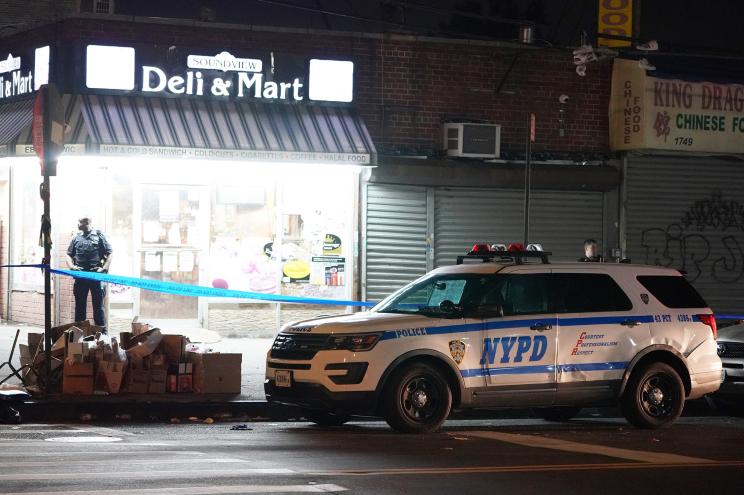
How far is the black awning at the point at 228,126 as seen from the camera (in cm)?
1966

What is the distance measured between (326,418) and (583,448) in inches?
113

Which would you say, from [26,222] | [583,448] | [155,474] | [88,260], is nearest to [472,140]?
[88,260]

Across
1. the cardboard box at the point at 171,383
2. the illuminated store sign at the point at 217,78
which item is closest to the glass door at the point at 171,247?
the illuminated store sign at the point at 217,78

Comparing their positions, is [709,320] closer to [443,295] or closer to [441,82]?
[443,295]

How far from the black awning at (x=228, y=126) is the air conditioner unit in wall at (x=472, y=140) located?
1.57 m

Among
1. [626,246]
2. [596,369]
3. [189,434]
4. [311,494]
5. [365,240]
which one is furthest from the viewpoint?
[626,246]

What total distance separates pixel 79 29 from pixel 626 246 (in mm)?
10202

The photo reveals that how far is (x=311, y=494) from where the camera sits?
27.3 feet

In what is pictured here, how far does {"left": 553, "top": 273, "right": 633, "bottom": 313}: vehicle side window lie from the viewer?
42.6 feet

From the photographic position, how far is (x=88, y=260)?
19.0 m

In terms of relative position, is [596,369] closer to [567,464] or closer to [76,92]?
[567,464]

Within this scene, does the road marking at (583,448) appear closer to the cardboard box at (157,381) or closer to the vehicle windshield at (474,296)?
the vehicle windshield at (474,296)

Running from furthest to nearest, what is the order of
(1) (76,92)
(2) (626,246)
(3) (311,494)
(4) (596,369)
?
(2) (626,246) → (1) (76,92) → (4) (596,369) → (3) (311,494)

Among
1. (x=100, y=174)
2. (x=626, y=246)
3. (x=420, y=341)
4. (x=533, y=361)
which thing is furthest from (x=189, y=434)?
(x=626, y=246)
